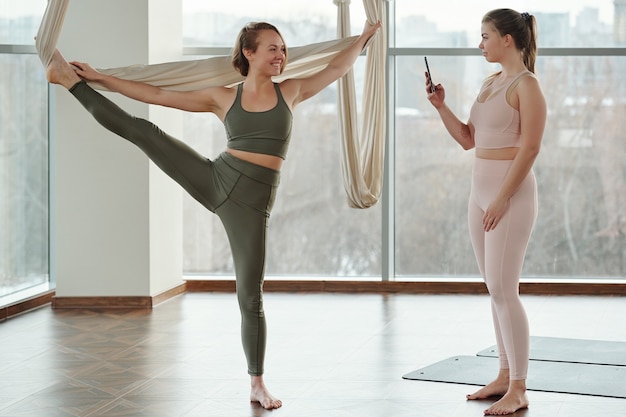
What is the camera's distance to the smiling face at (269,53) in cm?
418

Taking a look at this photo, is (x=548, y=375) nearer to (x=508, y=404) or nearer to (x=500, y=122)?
(x=508, y=404)

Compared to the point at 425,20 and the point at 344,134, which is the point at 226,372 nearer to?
the point at 344,134

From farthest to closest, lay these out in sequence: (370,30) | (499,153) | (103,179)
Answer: (103,179), (370,30), (499,153)

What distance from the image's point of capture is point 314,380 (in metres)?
4.63

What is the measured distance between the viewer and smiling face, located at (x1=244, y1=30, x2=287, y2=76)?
4180 mm

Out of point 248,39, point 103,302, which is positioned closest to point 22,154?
point 103,302

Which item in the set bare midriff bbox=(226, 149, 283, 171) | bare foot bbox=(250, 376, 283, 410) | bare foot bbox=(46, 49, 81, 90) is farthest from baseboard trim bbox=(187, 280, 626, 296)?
bare foot bbox=(46, 49, 81, 90)

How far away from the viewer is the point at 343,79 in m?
5.17

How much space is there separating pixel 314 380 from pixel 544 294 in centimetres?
350

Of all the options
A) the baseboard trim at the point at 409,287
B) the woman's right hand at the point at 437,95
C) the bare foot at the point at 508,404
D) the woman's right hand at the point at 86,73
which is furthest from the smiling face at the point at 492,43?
the baseboard trim at the point at 409,287

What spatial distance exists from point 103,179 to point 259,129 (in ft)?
9.89

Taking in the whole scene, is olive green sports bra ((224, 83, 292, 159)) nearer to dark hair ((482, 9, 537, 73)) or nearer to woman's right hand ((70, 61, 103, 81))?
woman's right hand ((70, 61, 103, 81))

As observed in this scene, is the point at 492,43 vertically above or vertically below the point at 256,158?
above

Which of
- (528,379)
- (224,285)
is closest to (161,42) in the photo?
(224,285)
